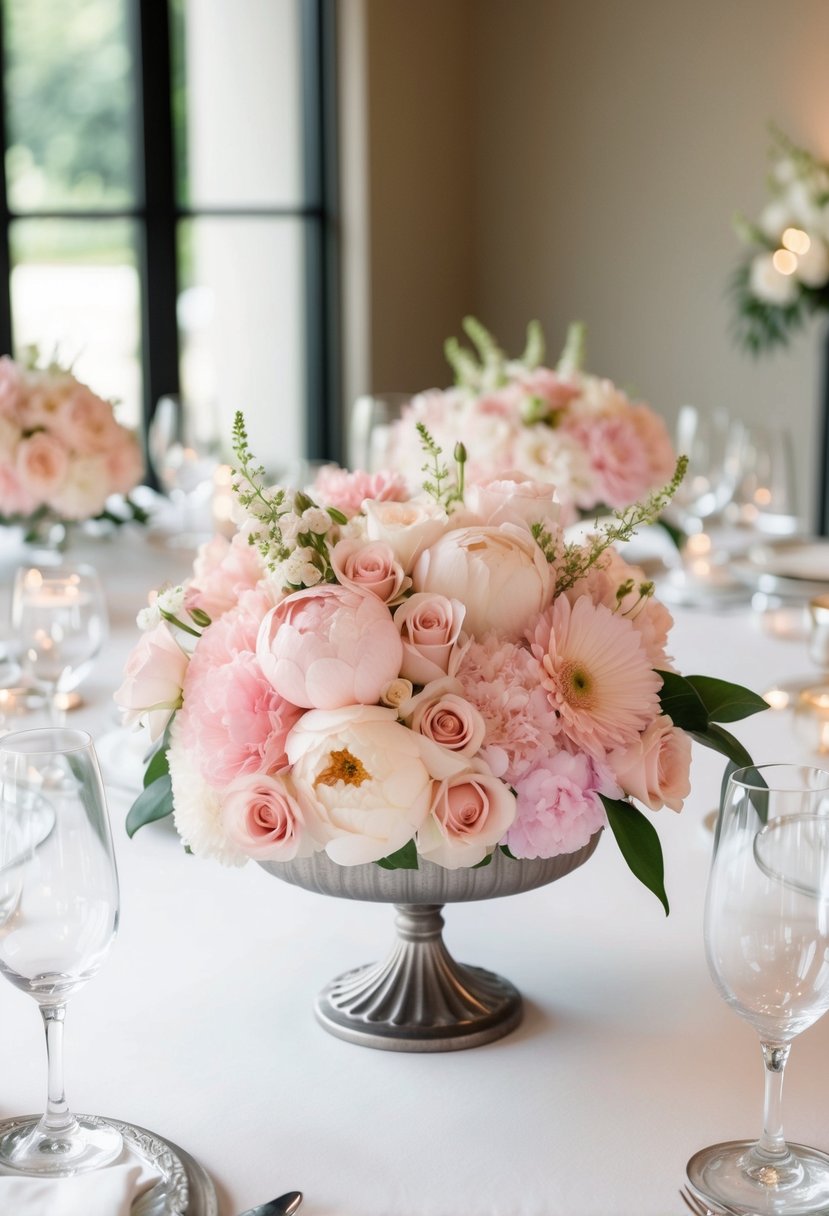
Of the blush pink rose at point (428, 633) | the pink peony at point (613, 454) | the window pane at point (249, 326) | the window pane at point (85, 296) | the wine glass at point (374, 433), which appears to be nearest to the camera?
the blush pink rose at point (428, 633)

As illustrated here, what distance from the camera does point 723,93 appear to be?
16.0 feet

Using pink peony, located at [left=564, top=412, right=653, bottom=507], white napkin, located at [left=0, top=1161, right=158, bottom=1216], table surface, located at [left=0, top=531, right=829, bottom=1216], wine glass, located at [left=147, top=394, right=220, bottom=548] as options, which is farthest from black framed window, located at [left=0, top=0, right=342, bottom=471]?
white napkin, located at [left=0, top=1161, right=158, bottom=1216]

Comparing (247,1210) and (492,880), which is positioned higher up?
(492,880)

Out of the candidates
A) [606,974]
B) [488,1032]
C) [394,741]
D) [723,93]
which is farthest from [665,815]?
[723,93]

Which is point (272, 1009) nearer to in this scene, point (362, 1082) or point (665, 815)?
point (362, 1082)

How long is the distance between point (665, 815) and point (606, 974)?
1.16 ft

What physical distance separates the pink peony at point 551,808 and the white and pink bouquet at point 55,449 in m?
1.50

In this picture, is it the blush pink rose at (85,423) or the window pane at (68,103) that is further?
the window pane at (68,103)

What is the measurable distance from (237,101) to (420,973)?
4.19 m

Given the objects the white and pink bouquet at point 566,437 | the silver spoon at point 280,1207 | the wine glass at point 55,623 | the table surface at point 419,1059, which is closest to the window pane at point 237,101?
the white and pink bouquet at point 566,437

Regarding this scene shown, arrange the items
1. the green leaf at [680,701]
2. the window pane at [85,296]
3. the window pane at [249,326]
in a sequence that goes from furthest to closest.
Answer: the window pane at [249,326] < the window pane at [85,296] < the green leaf at [680,701]

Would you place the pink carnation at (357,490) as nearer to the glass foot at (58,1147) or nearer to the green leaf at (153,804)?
the green leaf at (153,804)

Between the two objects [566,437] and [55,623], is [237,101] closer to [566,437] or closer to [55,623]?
[566,437]

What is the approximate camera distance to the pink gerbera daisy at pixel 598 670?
940 millimetres
